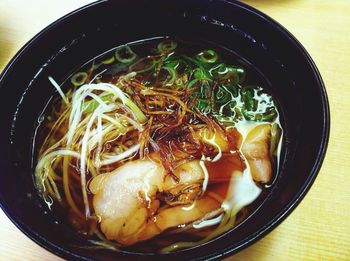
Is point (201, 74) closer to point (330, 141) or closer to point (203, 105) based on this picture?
point (203, 105)

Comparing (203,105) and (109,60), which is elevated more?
(109,60)

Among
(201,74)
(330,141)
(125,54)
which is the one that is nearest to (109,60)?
(125,54)

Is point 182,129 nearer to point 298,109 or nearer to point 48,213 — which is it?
point 298,109

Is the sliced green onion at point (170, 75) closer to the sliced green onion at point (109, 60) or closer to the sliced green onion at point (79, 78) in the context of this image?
the sliced green onion at point (109, 60)

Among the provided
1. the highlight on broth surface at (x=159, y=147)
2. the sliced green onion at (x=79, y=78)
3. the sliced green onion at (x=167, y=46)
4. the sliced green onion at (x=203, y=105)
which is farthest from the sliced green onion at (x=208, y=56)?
the sliced green onion at (x=79, y=78)

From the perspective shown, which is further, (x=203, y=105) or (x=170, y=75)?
(x=170, y=75)

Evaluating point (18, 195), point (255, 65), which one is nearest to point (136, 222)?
point (18, 195)

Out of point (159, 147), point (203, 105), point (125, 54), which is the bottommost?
point (159, 147)

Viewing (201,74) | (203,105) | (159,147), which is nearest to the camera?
(159,147)

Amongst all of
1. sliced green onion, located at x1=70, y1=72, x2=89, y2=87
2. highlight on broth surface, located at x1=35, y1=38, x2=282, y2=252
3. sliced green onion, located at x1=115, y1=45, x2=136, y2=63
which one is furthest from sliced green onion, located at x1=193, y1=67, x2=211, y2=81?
sliced green onion, located at x1=70, y1=72, x2=89, y2=87

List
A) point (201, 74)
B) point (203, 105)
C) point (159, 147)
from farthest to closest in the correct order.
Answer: point (201, 74) < point (203, 105) < point (159, 147)
